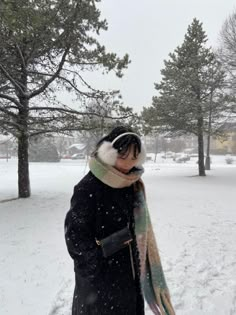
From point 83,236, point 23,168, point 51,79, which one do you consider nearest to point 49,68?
point 51,79

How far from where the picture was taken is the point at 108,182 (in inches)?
73.2

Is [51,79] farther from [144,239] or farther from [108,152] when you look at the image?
[144,239]

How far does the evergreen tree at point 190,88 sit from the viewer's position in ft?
56.9

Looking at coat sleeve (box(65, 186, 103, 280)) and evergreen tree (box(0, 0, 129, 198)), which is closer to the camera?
coat sleeve (box(65, 186, 103, 280))

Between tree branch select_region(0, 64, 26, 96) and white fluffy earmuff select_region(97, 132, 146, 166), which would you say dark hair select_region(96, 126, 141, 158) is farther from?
tree branch select_region(0, 64, 26, 96)

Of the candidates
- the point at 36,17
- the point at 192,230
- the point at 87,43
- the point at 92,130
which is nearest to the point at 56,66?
the point at 87,43

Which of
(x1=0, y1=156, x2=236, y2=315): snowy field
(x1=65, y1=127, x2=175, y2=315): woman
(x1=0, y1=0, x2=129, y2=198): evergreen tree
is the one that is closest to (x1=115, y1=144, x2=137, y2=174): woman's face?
(x1=65, y1=127, x2=175, y2=315): woman

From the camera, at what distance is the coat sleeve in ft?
5.72

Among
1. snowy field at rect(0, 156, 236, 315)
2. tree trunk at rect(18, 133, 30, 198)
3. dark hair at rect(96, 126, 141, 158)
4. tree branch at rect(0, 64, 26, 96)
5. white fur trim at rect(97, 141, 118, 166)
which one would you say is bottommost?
snowy field at rect(0, 156, 236, 315)

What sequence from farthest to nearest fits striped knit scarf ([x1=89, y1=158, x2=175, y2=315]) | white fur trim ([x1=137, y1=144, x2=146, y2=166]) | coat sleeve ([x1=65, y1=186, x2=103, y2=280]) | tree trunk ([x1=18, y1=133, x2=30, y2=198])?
tree trunk ([x1=18, y1=133, x2=30, y2=198]) < white fur trim ([x1=137, y1=144, x2=146, y2=166]) < striped knit scarf ([x1=89, y1=158, x2=175, y2=315]) < coat sleeve ([x1=65, y1=186, x2=103, y2=280])

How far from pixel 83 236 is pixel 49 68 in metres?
9.60

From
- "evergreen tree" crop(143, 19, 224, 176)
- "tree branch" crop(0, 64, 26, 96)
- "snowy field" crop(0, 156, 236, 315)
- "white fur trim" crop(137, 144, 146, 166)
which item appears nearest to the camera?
"white fur trim" crop(137, 144, 146, 166)

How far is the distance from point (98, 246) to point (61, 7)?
8.85 meters

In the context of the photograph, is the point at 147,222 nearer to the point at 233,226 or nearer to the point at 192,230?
the point at 192,230
